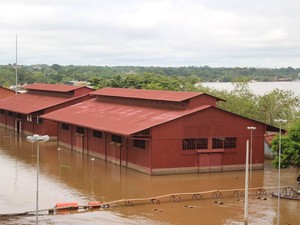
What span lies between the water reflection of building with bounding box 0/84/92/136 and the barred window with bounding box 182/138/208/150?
93.2 ft

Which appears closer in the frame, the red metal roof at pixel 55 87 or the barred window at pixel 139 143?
the barred window at pixel 139 143

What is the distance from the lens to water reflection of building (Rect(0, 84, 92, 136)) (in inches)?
2816

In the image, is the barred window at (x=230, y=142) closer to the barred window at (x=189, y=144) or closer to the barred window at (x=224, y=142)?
the barred window at (x=224, y=142)

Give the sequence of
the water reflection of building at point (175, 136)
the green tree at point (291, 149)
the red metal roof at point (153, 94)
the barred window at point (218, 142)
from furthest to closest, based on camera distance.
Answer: the red metal roof at point (153, 94) < the barred window at point (218, 142) < the water reflection of building at point (175, 136) < the green tree at point (291, 149)

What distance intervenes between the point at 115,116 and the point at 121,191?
16082 millimetres

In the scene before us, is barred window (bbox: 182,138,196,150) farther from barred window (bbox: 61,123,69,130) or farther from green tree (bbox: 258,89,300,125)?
green tree (bbox: 258,89,300,125)

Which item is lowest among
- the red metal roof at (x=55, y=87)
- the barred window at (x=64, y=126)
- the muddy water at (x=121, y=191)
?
the muddy water at (x=121, y=191)

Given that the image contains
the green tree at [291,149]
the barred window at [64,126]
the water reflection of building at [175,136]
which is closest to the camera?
the green tree at [291,149]

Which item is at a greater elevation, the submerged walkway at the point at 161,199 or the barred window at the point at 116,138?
the barred window at the point at 116,138

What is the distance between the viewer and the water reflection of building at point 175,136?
4562cm

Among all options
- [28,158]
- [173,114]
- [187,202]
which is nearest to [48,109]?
[28,158]

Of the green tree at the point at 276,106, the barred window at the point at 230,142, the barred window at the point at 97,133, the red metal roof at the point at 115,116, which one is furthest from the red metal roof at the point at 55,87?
the barred window at the point at 230,142

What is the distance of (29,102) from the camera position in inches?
3172

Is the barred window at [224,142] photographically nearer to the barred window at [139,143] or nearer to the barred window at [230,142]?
the barred window at [230,142]
